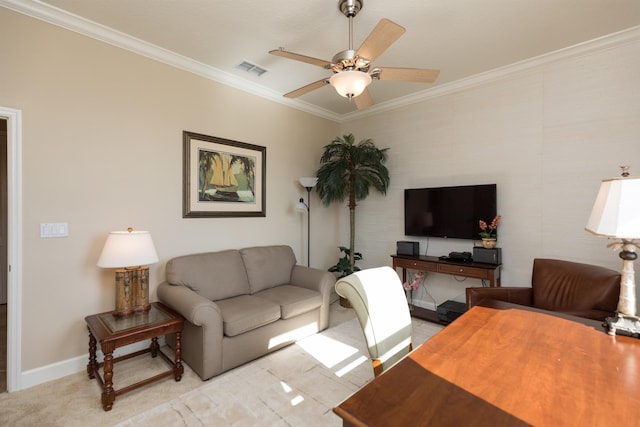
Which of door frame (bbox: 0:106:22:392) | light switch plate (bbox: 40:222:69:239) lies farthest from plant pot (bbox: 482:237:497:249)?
door frame (bbox: 0:106:22:392)

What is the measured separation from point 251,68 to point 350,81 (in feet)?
5.89

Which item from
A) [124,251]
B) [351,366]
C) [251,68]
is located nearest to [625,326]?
[351,366]

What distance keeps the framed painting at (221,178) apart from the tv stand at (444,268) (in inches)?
77.9

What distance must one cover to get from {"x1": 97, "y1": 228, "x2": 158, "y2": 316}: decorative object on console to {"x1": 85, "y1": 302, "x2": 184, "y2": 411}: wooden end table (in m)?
0.10

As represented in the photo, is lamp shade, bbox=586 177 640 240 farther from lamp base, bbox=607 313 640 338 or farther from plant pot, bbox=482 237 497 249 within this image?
plant pot, bbox=482 237 497 249

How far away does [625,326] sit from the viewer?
1307mm

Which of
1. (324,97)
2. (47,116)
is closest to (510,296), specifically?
(324,97)

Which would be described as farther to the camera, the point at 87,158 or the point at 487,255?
the point at 487,255

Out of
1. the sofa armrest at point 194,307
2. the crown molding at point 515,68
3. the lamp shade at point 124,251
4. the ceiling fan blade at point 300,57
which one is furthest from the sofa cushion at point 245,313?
the crown molding at point 515,68

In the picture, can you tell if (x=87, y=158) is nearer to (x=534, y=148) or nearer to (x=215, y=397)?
(x=215, y=397)

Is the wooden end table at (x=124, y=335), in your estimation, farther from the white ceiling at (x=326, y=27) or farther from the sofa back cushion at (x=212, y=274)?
the white ceiling at (x=326, y=27)

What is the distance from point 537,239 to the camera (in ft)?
10.3

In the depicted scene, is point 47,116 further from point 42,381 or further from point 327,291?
point 327,291

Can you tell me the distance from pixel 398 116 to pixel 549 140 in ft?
6.09
